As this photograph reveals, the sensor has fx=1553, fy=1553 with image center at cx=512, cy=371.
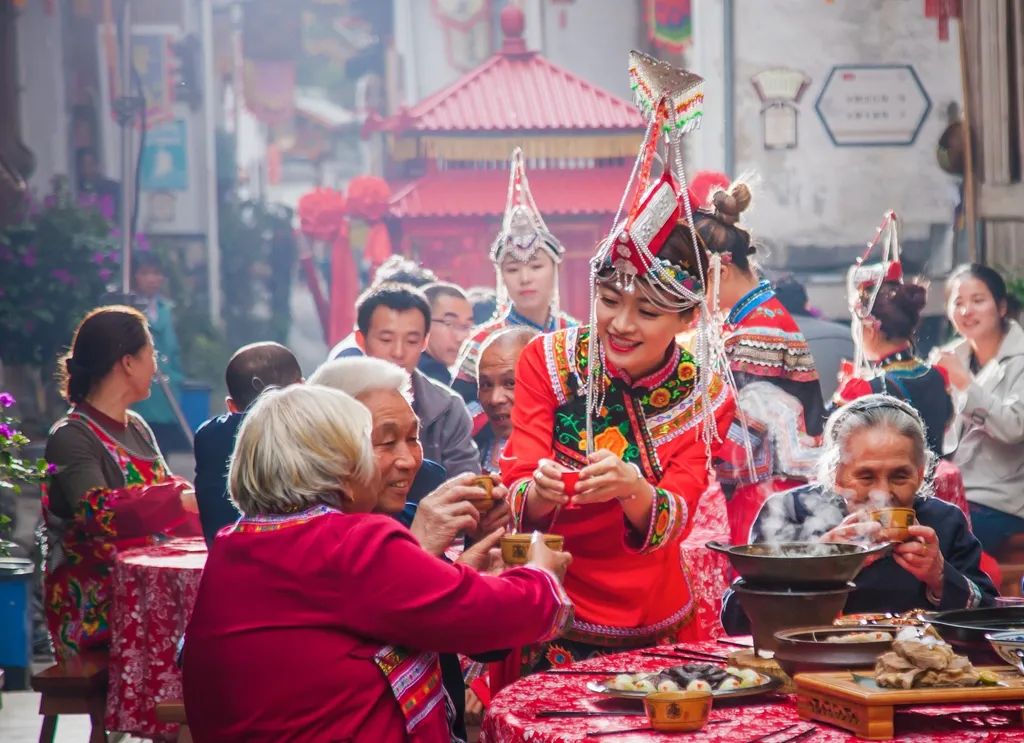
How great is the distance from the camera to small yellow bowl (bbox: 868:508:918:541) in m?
2.56

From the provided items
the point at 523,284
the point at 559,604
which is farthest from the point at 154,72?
the point at 559,604

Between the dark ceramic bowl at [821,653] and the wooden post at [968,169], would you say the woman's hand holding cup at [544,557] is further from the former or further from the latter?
the wooden post at [968,169]

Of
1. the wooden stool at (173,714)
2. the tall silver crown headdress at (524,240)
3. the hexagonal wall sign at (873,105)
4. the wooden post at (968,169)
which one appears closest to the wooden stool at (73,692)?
the wooden stool at (173,714)

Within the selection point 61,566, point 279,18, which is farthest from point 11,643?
point 279,18

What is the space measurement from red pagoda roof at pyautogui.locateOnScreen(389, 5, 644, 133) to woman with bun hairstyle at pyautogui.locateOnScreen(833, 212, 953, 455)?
6892mm

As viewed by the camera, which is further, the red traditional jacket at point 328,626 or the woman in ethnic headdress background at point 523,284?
the woman in ethnic headdress background at point 523,284

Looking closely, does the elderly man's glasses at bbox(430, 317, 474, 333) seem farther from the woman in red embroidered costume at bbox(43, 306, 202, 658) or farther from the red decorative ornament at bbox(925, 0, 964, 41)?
the red decorative ornament at bbox(925, 0, 964, 41)

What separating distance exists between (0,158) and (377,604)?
817 centimetres

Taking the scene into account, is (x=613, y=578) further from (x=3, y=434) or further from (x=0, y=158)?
(x=0, y=158)

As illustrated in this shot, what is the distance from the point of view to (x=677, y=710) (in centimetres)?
206

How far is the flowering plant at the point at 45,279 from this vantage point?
30.9ft

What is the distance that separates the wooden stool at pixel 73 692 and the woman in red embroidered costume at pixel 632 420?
188 centimetres

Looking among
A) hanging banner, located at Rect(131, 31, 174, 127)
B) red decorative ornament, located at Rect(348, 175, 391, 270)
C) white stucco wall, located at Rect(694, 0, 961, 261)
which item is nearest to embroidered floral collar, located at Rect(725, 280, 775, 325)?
white stucco wall, located at Rect(694, 0, 961, 261)

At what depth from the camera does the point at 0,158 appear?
9586mm
